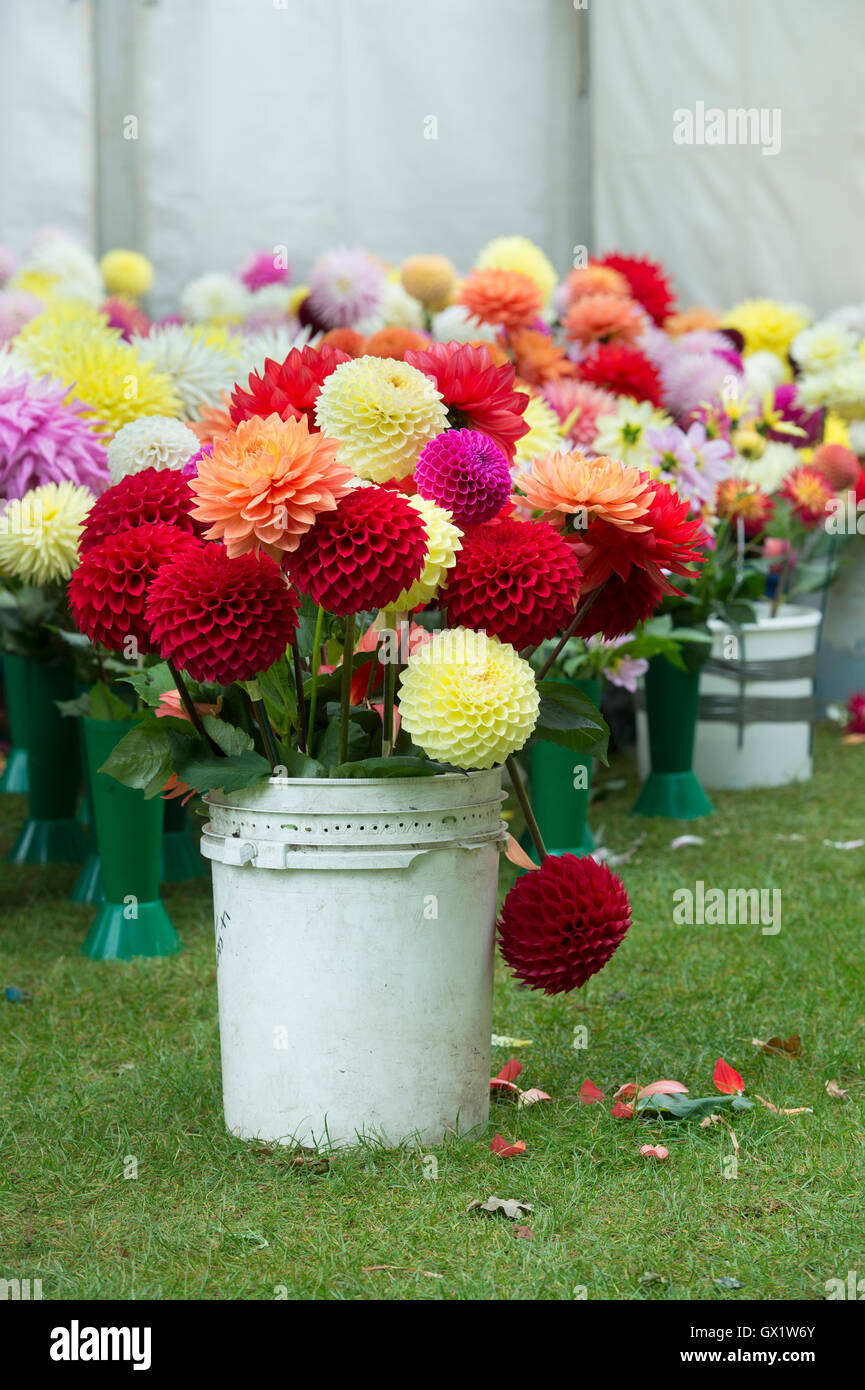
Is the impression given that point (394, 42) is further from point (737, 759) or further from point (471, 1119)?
point (471, 1119)

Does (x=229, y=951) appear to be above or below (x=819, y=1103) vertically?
above

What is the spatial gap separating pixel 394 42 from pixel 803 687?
8.55ft

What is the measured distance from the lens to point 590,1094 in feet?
5.40

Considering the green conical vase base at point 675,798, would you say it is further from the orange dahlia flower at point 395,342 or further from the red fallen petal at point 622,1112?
the red fallen petal at point 622,1112

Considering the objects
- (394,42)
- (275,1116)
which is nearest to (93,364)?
(275,1116)

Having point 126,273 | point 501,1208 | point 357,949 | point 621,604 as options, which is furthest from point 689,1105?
point 126,273

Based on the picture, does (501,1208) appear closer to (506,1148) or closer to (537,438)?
(506,1148)

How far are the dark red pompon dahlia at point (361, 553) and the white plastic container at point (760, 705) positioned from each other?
207 centimetres

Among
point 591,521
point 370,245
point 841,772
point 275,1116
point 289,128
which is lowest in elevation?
point 841,772

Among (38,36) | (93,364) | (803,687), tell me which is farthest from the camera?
(38,36)

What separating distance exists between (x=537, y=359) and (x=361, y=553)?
1538mm

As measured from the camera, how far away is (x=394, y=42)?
4812mm

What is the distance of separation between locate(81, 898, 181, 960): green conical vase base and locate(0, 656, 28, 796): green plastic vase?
1.87 ft

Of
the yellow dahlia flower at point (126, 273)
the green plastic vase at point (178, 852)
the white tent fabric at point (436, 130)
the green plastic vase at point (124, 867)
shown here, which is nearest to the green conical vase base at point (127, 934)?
the green plastic vase at point (124, 867)
